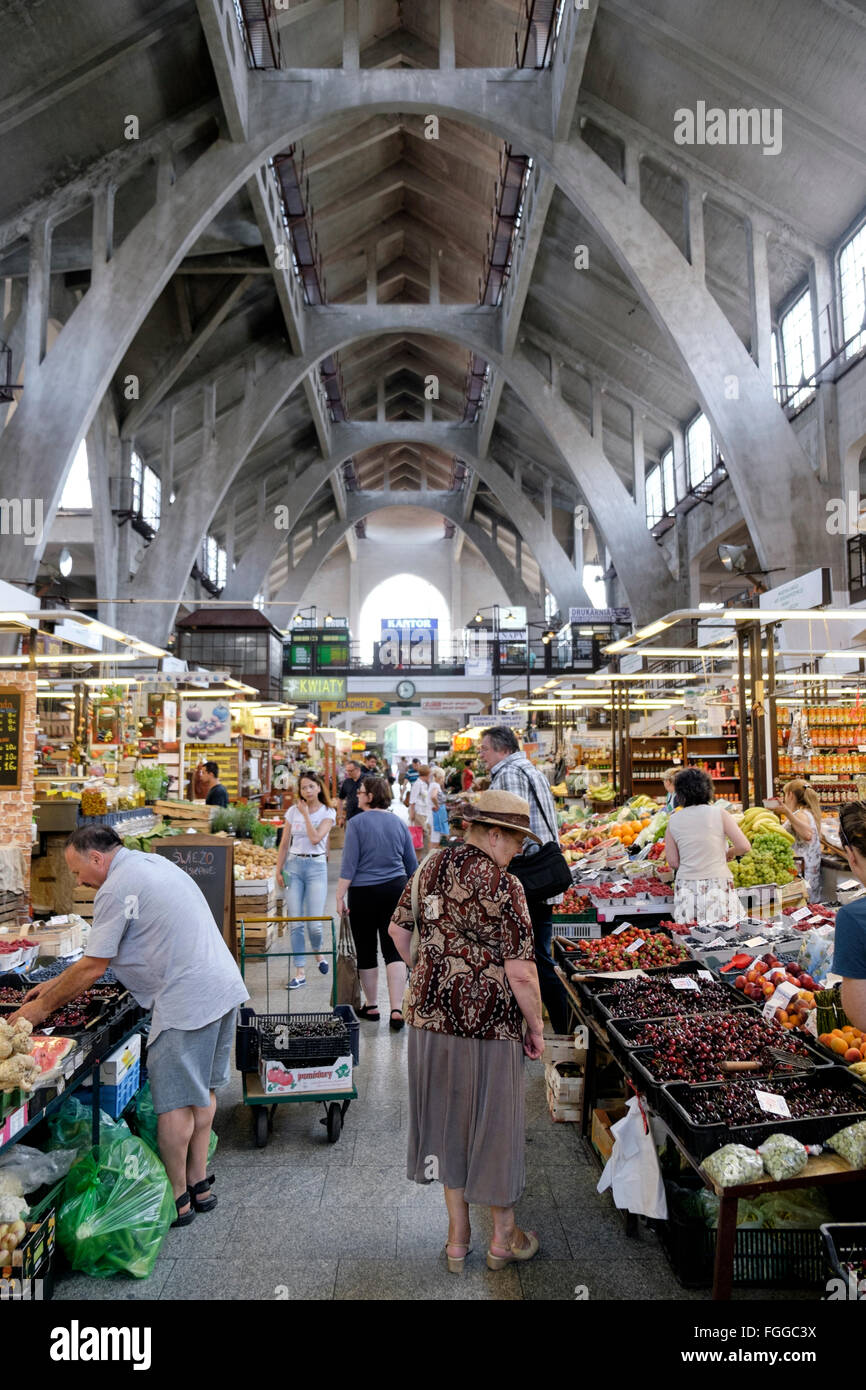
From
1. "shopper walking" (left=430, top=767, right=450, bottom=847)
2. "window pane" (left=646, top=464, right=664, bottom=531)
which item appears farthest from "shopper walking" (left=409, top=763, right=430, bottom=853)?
"window pane" (left=646, top=464, right=664, bottom=531)

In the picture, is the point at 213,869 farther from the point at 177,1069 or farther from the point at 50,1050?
the point at 50,1050

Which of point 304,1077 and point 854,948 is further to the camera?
point 304,1077

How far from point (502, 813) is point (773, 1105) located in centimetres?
117

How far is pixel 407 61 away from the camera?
59.3ft

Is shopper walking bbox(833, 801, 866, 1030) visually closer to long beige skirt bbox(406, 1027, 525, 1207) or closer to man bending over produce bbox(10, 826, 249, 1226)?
long beige skirt bbox(406, 1027, 525, 1207)

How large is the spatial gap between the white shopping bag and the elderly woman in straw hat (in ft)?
1.25

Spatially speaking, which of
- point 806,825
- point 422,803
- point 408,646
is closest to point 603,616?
point 408,646

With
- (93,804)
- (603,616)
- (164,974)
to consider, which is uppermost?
(603,616)

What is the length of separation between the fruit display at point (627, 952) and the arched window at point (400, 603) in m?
37.0

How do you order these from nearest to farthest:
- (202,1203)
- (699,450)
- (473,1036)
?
(473,1036), (202,1203), (699,450)

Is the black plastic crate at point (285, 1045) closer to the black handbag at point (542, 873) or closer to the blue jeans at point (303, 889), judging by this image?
the black handbag at point (542, 873)

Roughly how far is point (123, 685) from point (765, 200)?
37.4 ft

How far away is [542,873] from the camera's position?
4.68 meters

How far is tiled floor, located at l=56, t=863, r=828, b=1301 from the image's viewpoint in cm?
279
